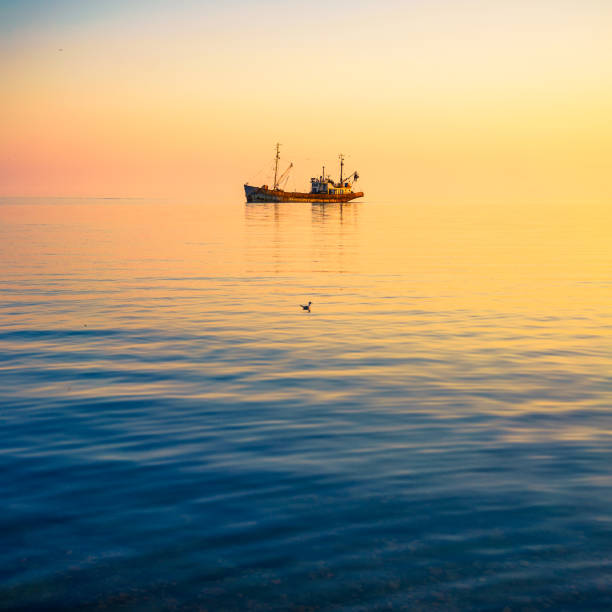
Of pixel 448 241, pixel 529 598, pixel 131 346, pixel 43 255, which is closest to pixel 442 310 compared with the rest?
pixel 131 346

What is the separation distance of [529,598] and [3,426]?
374 inches

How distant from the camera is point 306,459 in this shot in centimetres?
1061

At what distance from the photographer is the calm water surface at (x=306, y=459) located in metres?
7.10

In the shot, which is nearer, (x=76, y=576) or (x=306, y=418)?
(x=76, y=576)

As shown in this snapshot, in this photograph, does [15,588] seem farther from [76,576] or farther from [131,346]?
[131,346]

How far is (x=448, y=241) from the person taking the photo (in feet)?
231

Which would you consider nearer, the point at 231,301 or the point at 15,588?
the point at 15,588

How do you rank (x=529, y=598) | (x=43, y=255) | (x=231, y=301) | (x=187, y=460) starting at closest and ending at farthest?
(x=529, y=598) < (x=187, y=460) < (x=231, y=301) < (x=43, y=255)

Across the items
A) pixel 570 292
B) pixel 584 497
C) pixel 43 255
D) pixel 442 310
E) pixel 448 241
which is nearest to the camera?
pixel 584 497

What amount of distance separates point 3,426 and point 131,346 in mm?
7888

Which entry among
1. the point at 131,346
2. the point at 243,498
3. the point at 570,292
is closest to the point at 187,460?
the point at 243,498

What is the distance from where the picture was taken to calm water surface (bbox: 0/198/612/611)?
7098 millimetres

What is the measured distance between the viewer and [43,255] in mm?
50812

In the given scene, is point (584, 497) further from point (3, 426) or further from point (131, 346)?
point (131, 346)
